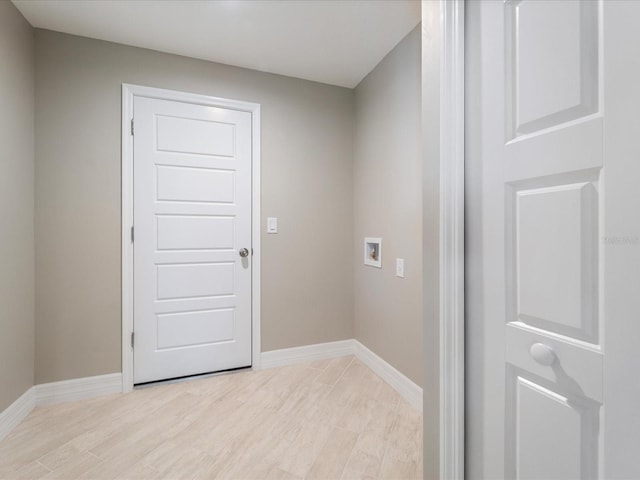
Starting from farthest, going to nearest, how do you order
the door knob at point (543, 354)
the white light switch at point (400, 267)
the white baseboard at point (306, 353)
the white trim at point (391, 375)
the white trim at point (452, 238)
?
1. the white baseboard at point (306, 353)
2. the white light switch at point (400, 267)
3. the white trim at point (391, 375)
4. the white trim at point (452, 238)
5. the door knob at point (543, 354)

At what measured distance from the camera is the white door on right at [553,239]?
2.19ft

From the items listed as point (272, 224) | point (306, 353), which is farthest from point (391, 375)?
point (272, 224)

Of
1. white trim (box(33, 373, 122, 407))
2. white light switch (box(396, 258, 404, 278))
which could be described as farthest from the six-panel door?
white trim (box(33, 373, 122, 407))

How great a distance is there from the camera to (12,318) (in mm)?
1815

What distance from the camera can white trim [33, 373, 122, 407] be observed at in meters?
2.05

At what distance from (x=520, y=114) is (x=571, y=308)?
0.53 metres

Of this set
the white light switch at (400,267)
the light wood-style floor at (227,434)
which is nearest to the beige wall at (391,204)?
the white light switch at (400,267)

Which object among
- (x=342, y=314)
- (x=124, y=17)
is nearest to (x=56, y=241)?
(x=124, y=17)

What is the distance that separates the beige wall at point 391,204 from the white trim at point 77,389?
75.8 inches

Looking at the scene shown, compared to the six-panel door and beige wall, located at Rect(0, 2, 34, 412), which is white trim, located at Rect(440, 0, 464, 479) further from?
beige wall, located at Rect(0, 2, 34, 412)

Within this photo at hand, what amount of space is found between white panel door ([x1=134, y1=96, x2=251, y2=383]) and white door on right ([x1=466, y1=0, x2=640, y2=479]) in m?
1.89

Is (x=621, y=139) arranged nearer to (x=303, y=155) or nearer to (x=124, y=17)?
(x=303, y=155)

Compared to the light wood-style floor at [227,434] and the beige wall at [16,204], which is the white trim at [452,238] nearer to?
the light wood-style floor at [227,434]

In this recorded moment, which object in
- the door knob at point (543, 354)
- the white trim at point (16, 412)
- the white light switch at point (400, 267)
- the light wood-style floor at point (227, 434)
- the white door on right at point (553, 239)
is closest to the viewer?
the white door on right at point (553, 239)
